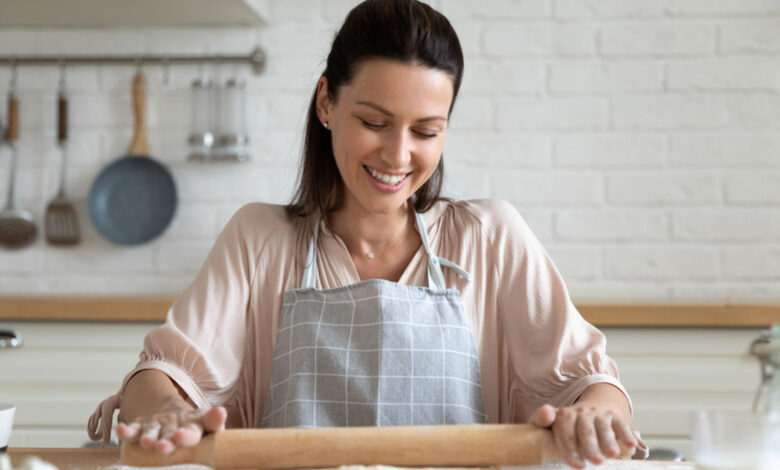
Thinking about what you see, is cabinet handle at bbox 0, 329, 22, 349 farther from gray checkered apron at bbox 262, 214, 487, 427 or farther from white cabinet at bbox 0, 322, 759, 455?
gray checkered apron at bbox 262, 214, 487, 427

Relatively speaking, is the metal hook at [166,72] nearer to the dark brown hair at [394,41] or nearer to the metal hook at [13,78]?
the metal hook at [13,78]

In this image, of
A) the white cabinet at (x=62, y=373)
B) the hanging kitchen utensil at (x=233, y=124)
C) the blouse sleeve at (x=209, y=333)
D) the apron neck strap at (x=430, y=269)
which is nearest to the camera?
the blouse sleeve at (x=209, y=333)

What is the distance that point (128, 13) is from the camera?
2439 millimetres

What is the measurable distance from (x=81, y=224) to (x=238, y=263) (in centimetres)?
130

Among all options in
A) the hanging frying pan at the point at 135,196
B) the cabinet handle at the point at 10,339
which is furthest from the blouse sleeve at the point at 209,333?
the hanging frying pan at the point at 135,196

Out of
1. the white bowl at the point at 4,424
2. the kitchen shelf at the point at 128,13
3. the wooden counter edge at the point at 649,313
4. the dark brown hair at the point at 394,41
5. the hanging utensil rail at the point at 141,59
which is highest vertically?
the kitchen shelf at the point at 128,13

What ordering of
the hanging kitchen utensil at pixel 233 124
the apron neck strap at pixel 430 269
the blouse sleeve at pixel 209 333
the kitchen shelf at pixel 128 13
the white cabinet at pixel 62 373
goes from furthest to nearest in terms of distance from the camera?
1. the hanging kitchen utensil at pixel 233 124
2. the kitchen shelf at pixel 128 13
3. the white cabinet at pixel 62 373
4. the apron neck strap at pixel 430 269
5. the blouse sleeve at pixel 209 333

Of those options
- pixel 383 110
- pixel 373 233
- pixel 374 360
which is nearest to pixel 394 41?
pixel 383 110

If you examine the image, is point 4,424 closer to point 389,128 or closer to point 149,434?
point 149,434

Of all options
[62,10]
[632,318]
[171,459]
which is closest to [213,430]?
[171,459]

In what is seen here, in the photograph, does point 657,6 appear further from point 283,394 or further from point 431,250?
point 283,394

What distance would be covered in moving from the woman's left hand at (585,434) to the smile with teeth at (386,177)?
1.60 ft

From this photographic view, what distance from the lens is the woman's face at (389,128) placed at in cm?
130

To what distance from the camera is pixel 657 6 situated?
243cm
